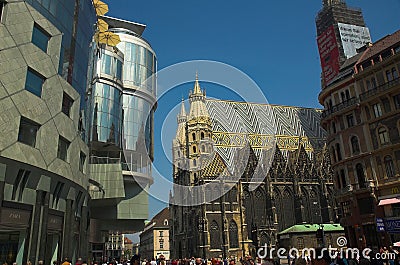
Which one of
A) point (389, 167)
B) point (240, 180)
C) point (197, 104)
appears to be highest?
point (197, 104)

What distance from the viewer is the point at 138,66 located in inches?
2082

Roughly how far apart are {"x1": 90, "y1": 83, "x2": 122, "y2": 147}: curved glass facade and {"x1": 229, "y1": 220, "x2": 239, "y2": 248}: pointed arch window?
94.0 feet

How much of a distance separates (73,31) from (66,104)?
637cm

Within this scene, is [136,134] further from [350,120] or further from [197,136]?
[350,120]

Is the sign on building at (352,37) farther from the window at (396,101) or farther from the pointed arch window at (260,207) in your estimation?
the window at (396,101)

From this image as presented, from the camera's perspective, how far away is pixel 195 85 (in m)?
86.7

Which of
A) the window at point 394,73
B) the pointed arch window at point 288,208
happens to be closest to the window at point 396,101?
the window at point 394,73

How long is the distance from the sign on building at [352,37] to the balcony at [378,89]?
4047 cm

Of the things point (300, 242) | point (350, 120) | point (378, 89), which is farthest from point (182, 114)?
point (378, 89)

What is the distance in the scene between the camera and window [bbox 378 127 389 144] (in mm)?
28188

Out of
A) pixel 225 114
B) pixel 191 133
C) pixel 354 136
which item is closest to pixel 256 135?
pixel 225 114

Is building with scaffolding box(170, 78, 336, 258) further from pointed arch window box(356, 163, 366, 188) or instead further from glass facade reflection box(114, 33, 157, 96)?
pointed arch window box(356, 163, 366, 188)

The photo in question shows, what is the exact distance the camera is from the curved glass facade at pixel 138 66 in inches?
2032

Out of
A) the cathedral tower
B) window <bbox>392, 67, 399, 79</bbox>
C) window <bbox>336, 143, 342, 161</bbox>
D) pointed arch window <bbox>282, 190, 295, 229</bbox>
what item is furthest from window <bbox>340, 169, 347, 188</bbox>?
the cathedral tower
